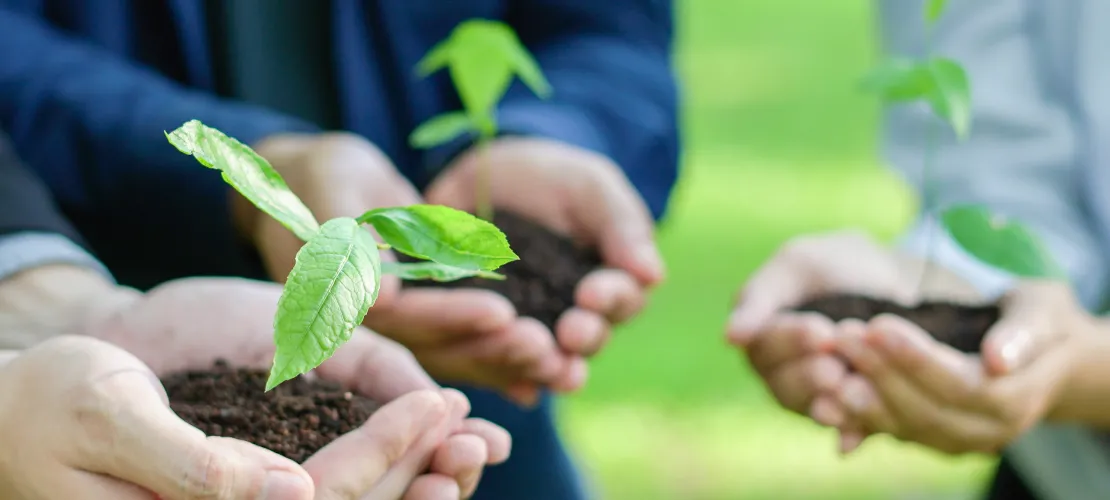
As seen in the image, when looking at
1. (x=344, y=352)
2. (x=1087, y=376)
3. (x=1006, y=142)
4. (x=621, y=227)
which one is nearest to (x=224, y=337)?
(x=344, y=352)

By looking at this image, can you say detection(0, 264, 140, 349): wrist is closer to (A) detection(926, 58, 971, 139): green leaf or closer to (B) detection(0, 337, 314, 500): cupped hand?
(B) detection(0, 337, 314, 500): cupped hand

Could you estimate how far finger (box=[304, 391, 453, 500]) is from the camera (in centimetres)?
57

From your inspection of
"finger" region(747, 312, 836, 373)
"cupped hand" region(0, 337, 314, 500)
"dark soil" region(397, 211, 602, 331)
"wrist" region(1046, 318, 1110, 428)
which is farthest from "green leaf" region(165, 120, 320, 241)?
"wrist" region(1046, 318, 1110, 428)

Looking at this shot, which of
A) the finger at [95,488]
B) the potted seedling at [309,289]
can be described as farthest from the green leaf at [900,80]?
the finger at [95,488]

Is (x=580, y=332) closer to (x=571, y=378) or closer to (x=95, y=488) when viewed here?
(x=571, y=378)

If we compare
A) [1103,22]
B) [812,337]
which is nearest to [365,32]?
[812,337]

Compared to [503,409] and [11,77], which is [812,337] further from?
[11,77]

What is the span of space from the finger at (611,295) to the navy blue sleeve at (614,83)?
0.25 m

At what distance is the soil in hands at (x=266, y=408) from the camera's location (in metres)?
0.64

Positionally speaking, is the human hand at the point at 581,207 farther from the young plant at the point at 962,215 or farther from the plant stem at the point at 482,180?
the young plant at the point at 962,215

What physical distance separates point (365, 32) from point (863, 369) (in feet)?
2.34

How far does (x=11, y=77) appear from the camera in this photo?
1110mm

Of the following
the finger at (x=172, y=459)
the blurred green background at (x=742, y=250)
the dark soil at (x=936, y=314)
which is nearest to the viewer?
the finger at (x=172, y=459)

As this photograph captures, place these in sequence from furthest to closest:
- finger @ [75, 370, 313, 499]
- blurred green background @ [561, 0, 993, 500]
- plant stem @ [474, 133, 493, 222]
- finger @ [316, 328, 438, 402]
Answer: blurred green background @ [561, 0, 993, 500], plant stem @ [474, 133, 493, 222], finger @ [316, 328, 438, 402], finger @ [75, 370, 313, 499]
